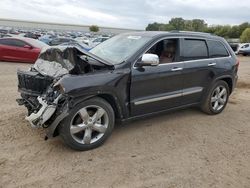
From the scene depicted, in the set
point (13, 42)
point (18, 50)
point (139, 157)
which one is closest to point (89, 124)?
point (139, 157)

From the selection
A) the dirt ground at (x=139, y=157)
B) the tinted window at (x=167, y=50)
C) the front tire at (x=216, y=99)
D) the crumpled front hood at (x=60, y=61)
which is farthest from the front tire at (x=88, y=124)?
the front tire at (x=216, y=99)

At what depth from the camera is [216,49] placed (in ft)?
19.7

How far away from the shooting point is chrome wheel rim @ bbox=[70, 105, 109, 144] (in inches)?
159

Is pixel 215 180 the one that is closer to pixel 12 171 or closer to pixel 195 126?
pixel 195 126

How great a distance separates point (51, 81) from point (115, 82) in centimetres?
97

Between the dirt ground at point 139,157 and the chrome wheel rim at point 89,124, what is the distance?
22 centimetres

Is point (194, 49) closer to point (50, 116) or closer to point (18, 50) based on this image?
point (50, 116)

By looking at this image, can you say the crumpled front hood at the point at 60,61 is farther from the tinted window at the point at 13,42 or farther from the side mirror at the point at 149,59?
the tinted window at the point at 13,42

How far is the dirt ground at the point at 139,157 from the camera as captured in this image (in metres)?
3.46

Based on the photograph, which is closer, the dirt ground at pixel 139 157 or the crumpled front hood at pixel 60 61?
the dirt ground at pixel 139 157

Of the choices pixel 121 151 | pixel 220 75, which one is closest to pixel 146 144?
pixel 121 151

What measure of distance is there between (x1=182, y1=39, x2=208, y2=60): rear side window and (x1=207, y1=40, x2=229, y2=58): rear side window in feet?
0.51

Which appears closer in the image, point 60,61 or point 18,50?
point 60,61

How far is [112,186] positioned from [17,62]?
1234 cm
